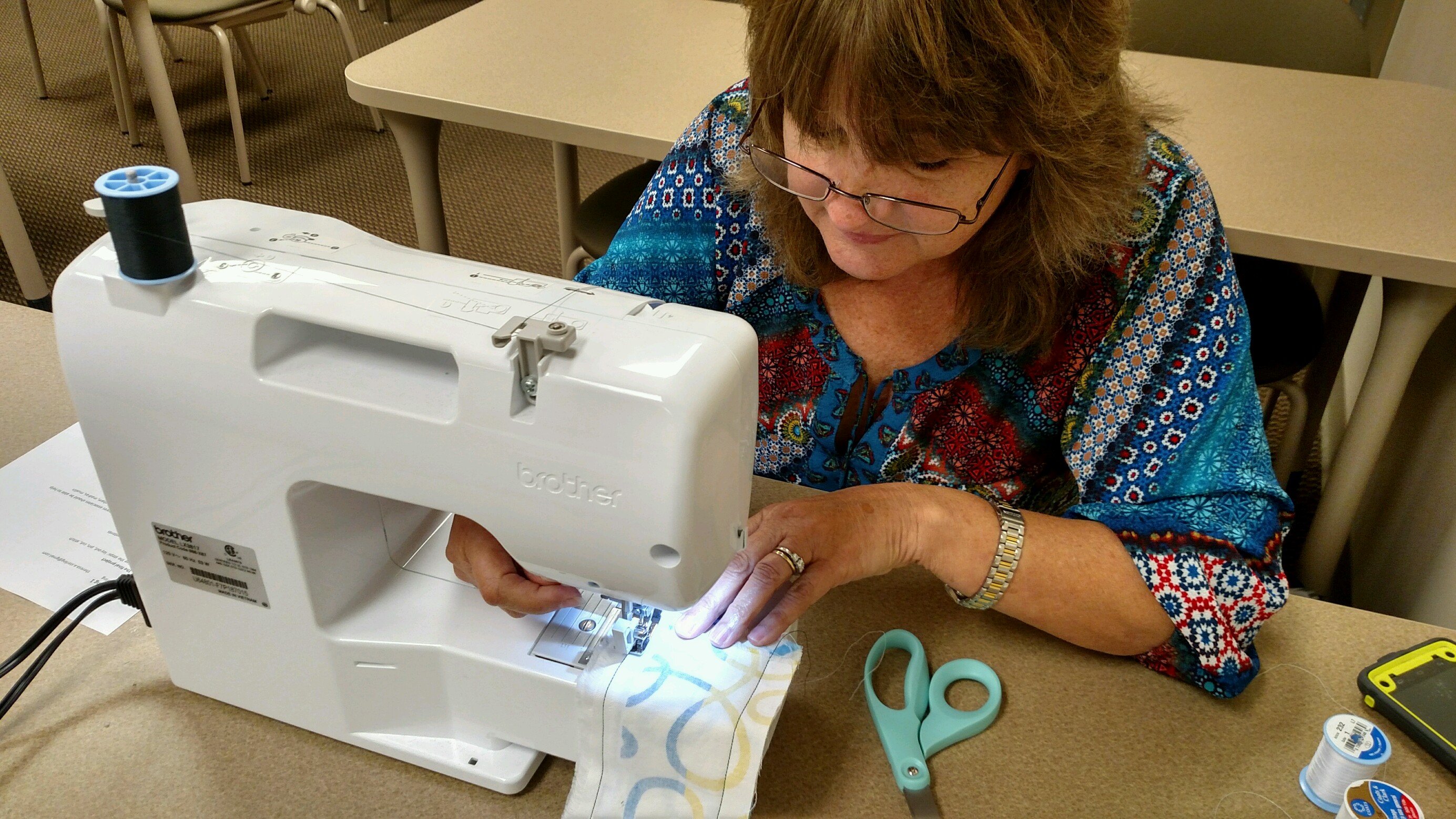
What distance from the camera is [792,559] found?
32.2 inches

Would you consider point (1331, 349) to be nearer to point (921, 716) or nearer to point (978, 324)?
point (978, 324)

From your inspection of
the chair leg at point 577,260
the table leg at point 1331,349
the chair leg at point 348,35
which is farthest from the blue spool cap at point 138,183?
the chair leg at point 348,35

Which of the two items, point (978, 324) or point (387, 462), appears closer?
point (387, 462)

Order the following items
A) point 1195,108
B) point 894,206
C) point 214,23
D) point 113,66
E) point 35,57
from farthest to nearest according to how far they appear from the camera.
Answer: point 35,57 < point 113,66 < point 214,23 < point 1195,108 < point 894,206

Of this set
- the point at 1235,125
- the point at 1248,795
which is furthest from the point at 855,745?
the point at 1235,125

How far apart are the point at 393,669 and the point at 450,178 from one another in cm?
300

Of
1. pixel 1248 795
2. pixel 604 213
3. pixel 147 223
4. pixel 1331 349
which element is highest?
pixel 147 223

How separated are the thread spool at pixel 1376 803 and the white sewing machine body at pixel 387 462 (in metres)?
0.45

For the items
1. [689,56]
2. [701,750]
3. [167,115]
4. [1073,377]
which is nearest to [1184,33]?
[689,56]

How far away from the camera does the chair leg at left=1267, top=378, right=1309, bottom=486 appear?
1755 mm

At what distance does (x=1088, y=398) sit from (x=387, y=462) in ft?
2.18

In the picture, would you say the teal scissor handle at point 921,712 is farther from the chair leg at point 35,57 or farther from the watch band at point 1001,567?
the chair leg at point 35,57

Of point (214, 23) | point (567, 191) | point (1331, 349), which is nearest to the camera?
point (1331, 349)

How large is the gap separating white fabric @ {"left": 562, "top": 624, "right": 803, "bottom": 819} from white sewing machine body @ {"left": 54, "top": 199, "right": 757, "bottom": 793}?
0.02 metres
